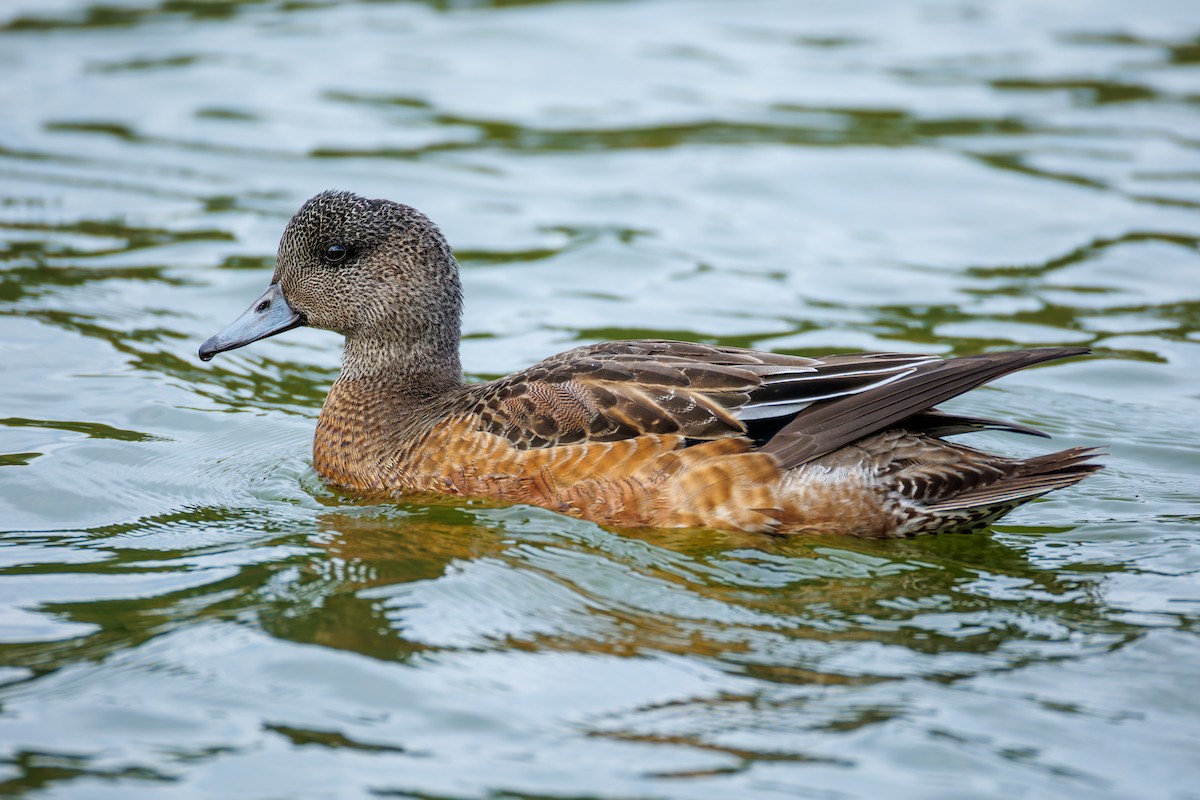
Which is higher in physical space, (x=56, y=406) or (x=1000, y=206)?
(x=1000, y=206)

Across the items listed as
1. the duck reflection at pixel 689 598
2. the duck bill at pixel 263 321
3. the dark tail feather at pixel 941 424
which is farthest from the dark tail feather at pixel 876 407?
the duck bill at pixel 263 321

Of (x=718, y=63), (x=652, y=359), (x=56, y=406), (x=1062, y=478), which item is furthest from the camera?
(x=718, y=63)

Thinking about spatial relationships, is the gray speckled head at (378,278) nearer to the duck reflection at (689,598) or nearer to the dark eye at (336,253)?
the dark eye at (336,253)

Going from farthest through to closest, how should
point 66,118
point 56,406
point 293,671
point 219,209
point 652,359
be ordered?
1. point 66,118
2. point 219,209
3. point 56,406
4. point 652,359
5. point 293,671

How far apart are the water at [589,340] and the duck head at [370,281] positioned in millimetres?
747

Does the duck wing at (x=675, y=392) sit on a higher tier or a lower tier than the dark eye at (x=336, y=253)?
lower

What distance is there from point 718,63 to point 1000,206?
13.4 feet

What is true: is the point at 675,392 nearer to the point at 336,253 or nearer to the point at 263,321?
the point at 336,253

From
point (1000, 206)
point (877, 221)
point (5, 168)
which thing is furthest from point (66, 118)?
point (1000, 206)

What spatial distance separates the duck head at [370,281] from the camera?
286 inches

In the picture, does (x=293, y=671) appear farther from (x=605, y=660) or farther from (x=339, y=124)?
Answer: (x=339, y=124)

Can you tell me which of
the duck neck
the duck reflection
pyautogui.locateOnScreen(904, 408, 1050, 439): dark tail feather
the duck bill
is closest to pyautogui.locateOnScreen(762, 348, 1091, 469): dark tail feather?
pyautogui.locateOnScreen(904, 408, 1050, 439): dark tail feather

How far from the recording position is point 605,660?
5148mm

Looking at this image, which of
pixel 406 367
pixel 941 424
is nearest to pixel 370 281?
pixel 406 367
